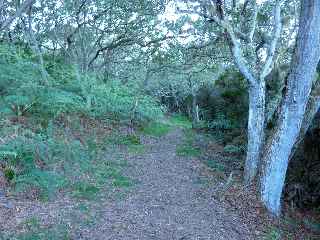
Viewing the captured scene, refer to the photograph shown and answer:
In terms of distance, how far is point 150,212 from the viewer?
800 centimetres

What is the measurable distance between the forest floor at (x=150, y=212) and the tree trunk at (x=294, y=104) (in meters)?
0.63

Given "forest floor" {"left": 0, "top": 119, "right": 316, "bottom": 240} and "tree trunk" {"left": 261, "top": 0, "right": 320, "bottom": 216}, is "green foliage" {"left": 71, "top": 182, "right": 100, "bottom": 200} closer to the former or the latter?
"forest floor" {"left": 0, "top": 119, "right": 316, "bottom": 240}

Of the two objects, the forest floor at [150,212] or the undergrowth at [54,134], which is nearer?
the forest floor at [150,212]

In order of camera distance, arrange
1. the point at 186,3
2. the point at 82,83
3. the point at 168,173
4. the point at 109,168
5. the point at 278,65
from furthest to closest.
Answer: the point at 278,65 → the point at 82,83 → the point at 186,3 → the point at 168,173 → the point at 109,168

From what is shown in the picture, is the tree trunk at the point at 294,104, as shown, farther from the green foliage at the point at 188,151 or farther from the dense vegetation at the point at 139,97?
the green foliage at the point at 188,151

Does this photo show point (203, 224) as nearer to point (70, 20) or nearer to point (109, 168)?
point (109, 168)

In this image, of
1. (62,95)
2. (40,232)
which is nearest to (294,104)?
(40,232)

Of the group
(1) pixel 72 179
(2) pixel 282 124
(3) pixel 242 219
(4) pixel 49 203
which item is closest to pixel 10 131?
(1) pixel 72 179

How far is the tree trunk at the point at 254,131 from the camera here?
10781 mm

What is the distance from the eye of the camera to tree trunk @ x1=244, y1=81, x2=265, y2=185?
1078cm

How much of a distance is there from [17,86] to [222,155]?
8.03 metres

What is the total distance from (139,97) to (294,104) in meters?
11.6

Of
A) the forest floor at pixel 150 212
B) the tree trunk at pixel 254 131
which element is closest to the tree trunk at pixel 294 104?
the forest floor at pixel 150 212

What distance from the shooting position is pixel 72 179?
894 centimetres
